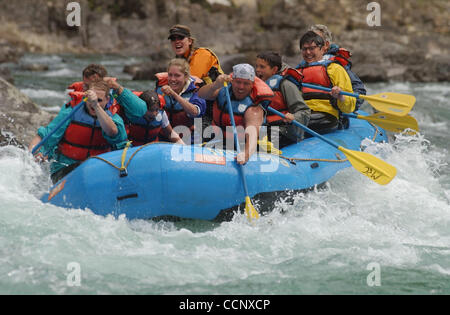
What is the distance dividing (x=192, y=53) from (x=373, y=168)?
1.94m

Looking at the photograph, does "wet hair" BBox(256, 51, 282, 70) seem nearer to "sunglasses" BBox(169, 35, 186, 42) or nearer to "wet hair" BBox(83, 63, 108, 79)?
"sunglasses" BBox(169, 35, 186, 42)

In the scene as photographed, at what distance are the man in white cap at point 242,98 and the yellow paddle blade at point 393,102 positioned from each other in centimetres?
123

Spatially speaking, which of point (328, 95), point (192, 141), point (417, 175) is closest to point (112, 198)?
point (192, 141)

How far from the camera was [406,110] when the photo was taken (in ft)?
16.8

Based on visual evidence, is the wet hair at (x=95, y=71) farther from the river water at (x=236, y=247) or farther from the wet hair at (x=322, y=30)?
the wet hair at (x=322, y=30)

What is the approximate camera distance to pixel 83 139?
411 cm

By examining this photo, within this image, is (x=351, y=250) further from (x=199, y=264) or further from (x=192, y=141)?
(x=192, y=141)

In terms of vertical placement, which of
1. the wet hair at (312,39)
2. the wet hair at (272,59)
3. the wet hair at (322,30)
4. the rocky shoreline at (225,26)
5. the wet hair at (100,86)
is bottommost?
the wet hair at (100,86)

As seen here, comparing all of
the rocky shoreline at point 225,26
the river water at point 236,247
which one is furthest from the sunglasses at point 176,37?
the rocky shoreline at point 225,26

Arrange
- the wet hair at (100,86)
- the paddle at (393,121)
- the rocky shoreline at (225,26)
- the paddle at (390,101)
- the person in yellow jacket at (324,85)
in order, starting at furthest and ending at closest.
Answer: the rocky shoreline at (225,26), the paddle at (393,121), the person in yellow jacket at (324,85), the paddle at (390,101), the wet hair at (100,86)

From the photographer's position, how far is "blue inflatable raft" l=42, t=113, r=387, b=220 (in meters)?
3.73

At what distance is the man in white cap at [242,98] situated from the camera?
13.9 feet

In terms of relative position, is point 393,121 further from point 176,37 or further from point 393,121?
point 176,37

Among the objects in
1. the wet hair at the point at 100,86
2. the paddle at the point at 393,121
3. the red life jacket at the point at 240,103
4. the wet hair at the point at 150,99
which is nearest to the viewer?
the wet hair at the point at 100,86
